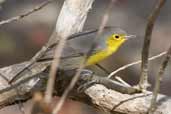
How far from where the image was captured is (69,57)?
3.18 metres

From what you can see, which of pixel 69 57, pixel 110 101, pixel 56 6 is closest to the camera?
pixel 110 101

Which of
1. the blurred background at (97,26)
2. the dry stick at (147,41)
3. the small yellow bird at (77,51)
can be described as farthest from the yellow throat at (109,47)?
the blurred background at (97,26)

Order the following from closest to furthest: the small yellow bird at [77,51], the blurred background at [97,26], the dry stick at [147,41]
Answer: the dry stick at [147,41], the small yellow bird at [77,51], the blurred background at [97,26]

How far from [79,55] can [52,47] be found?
0.14m

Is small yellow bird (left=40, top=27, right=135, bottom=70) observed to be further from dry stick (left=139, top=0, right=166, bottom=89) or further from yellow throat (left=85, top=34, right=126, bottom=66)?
dry stick (left=139, top=0, right=166, bottom=89)

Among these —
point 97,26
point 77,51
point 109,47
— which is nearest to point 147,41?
point 77,51

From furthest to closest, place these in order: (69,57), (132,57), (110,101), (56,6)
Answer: (56,6) < (132,57) < (69,57) < (110,101)

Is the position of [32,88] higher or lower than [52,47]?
lower

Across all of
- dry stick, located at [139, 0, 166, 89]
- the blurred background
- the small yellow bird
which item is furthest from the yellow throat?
the blurred background

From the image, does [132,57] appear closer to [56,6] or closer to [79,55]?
[56,6]

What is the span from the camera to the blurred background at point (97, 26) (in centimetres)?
598

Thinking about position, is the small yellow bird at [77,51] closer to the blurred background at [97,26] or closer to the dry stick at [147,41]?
the dry stick at [147,41]

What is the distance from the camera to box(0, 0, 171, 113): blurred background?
19.6 ft

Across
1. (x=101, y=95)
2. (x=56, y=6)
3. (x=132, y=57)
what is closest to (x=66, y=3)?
(x=101, y=95)
